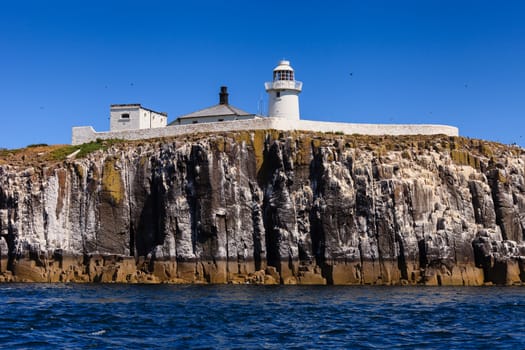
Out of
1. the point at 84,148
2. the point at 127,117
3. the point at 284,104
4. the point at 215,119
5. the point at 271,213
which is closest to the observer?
the point at 271,213

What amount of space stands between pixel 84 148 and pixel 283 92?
19873 millimetres

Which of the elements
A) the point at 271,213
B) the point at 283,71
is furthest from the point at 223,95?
the point at 271,213

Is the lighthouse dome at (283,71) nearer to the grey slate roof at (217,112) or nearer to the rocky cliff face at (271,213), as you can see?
the grey slate roof at (217,112)

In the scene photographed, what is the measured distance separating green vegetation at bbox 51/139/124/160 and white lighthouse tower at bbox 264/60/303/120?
15.2 m

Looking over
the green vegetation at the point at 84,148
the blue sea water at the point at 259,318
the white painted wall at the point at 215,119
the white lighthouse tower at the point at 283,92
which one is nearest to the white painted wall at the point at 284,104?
the white lighthouse tower at the point at 283,92

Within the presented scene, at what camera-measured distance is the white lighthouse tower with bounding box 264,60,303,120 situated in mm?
86625

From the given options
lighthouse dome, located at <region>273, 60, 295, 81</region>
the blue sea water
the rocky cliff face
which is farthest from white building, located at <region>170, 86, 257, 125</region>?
the blue sea water

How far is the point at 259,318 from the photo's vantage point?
44.9 metres

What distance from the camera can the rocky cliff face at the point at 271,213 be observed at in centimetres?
7169

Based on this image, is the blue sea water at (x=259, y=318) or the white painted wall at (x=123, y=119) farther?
the white painted wall at (x=123, y=119)

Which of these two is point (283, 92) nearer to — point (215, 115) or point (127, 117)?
point (215, 115)

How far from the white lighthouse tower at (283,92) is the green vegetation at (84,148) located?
15232 millimetres

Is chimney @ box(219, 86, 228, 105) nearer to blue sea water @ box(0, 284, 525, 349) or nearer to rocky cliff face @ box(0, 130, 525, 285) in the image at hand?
rocky cliff face @ box(0, 130, 525, 285)

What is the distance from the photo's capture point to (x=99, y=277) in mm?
73875
